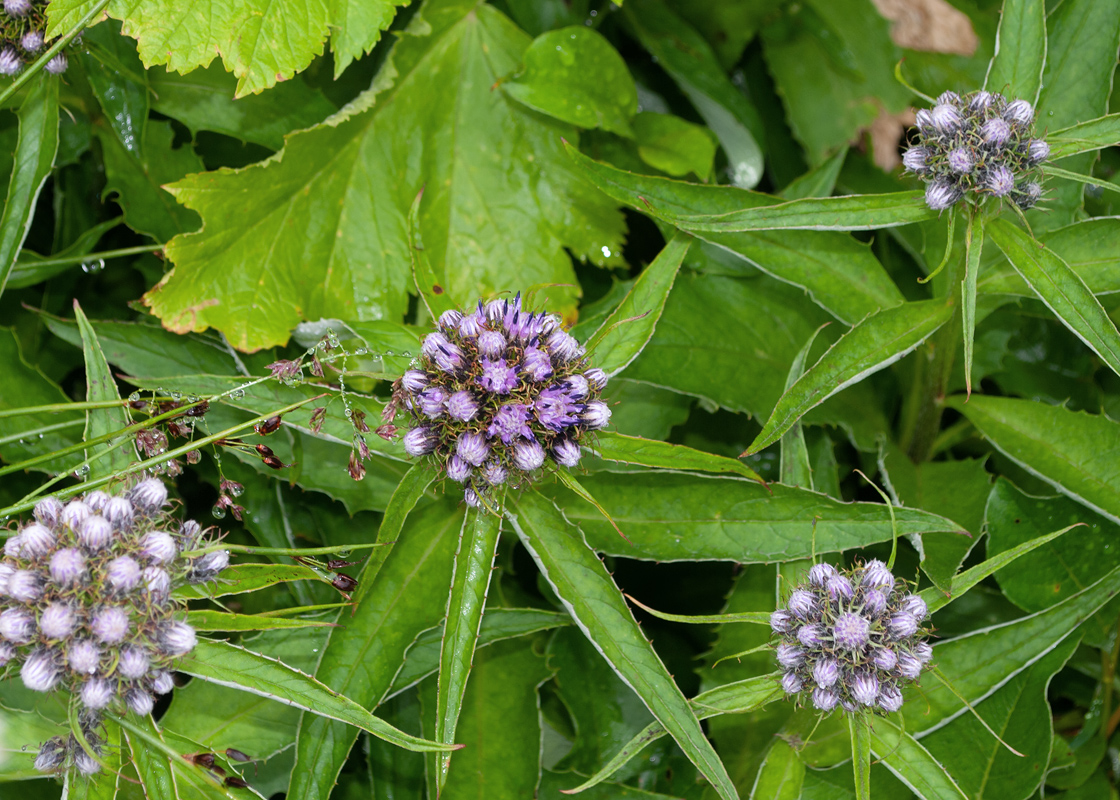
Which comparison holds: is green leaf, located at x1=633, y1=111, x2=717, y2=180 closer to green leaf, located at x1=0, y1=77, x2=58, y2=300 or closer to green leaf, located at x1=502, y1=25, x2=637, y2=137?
green leaf, located at x1=502, y1=25, x2=637, y2=137

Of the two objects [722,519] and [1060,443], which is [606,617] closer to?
[722,519]

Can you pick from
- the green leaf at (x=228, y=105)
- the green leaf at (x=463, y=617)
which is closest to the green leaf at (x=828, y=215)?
the green leaf at (x=463, y=617)

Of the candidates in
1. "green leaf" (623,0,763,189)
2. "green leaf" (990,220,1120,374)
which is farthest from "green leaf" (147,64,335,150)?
"green leaf" (990,220,1120,374)

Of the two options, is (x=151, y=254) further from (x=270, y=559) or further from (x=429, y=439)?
(x=429, y=439)

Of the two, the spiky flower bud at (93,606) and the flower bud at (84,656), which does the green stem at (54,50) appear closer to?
the spiky flower bud at (93,606)

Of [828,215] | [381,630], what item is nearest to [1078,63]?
[828,215]

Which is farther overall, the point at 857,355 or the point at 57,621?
the point at 857,355
